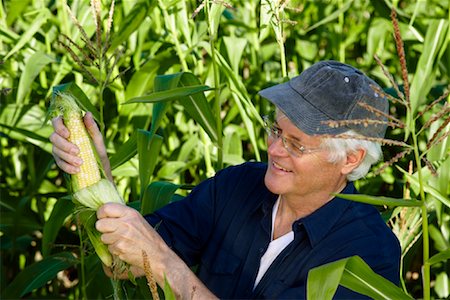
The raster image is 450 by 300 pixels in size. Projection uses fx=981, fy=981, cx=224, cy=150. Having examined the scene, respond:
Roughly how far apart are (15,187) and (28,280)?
877mm

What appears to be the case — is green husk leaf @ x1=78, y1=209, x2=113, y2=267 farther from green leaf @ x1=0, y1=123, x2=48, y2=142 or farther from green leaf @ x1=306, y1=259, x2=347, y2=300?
green leaf @ x1=0, y1=123, x2=48, y2=142

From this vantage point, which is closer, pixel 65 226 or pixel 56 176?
pixel 65 226

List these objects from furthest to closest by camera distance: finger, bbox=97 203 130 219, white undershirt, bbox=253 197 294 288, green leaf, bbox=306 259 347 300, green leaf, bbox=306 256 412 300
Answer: white undershirt, bbox=253 197 294 288 < finger, bbox=97 203 130 219 < green leaf, bbox=306 256 412 300 < green leaf, bbox=306 259 347 300

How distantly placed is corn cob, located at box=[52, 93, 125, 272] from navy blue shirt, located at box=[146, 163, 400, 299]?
405 mm

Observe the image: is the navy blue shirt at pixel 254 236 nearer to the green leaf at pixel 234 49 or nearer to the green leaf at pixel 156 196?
the green leaf at pixel 156 196

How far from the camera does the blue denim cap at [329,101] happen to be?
263 cm

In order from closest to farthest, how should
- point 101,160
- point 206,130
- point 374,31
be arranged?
1. point 101,160
2. point 206,130
3. point 374,31

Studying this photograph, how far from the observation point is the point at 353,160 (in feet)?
8.96

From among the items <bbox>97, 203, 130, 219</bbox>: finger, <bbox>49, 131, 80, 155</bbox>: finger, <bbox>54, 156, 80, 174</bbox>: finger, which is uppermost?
<bbox>49, 131, 80, 155</bbox>: finger

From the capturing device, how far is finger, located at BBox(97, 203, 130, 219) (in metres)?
2.40

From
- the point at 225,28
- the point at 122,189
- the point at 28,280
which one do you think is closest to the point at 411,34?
the point at 225,28

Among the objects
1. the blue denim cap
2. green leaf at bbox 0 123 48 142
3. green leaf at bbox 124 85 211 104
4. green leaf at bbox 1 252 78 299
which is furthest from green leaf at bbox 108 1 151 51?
the blue denim cap

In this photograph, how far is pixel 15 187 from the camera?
13.9 feet

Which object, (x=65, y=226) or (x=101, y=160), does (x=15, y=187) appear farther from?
(x=101, y=160)
